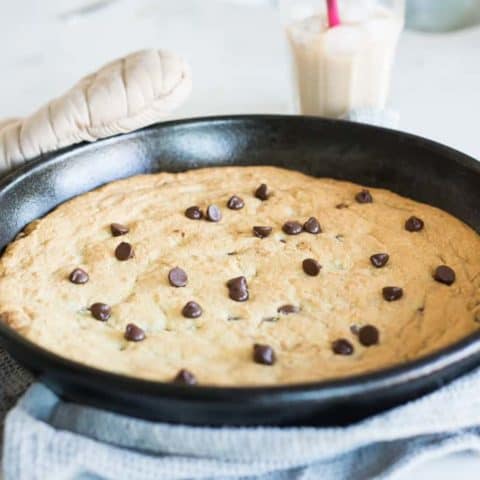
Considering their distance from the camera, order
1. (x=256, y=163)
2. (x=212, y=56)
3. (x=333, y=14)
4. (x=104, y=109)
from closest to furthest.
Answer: (x=104, y=109)
(x=256, y=163)
(x=333, y=14)
(x=212, y=56)

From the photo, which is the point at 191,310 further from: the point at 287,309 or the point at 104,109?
the point at 104,109

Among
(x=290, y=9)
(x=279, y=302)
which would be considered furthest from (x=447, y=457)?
(x=290, y=9)

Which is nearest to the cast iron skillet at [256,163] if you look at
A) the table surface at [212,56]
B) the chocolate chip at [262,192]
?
the chocolate chip at [262,192]

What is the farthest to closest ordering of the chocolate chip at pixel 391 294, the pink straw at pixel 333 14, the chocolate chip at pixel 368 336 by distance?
the pink straw at pixel 333 14 → the chocolate chip at pixel 391 294 → the chocolate chip at pixel 368 336

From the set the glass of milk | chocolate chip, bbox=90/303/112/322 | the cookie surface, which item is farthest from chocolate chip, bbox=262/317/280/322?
the glass of milk

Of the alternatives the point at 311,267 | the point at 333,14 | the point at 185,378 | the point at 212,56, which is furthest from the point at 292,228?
the point at 212,56

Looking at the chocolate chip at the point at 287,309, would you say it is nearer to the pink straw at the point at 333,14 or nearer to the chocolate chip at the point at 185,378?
the chocolate chip at the point at 185,378
